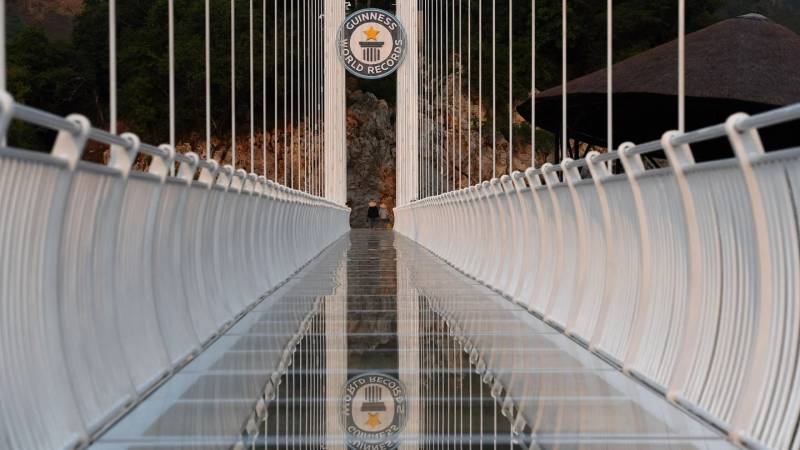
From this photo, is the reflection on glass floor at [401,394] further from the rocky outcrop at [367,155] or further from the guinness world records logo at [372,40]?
the rocky outcrop at [367,155]

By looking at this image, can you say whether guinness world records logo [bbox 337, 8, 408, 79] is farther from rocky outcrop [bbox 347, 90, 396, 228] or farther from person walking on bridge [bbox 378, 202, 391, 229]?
rocky outcrop [bbox 347, 90, 396, 228]

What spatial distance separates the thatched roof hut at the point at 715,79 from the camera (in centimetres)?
2475

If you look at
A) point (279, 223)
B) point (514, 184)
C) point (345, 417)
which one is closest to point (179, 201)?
point (345, 417)

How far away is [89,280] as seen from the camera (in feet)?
16.4

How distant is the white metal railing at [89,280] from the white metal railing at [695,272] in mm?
1805

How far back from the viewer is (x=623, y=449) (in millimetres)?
4422

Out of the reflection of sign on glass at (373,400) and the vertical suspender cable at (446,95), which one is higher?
the vertical suspender cable at (446,95)

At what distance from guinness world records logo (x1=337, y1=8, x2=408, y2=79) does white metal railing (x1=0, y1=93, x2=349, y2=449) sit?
132 ft

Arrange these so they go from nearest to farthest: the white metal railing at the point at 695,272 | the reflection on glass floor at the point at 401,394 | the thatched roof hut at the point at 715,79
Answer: the white metal railing at the point at 695,272 < the reflection on glass floor at the point at 401,394 < the thatched roof hut at the point at 715,79

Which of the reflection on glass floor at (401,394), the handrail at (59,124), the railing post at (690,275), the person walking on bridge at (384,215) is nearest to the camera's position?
the handrail at (59,124)

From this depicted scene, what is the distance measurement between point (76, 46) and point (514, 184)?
55.0m

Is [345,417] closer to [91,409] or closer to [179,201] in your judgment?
[91,409]

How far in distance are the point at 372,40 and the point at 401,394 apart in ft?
144

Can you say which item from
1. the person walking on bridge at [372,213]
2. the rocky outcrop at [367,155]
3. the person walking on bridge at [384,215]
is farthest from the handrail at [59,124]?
the rocky outcrop at [367,155]
